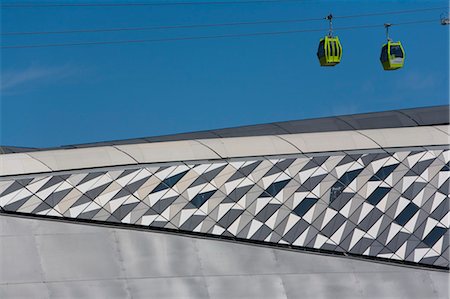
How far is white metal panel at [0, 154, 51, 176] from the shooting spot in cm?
3948

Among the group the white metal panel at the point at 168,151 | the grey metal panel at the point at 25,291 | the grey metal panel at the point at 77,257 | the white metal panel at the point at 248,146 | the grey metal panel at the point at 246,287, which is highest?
the white metal panel at the point at 168,151

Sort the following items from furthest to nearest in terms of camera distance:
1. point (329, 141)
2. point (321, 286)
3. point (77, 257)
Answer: point (329, 141) < point (321, 286) < point (77, 257)

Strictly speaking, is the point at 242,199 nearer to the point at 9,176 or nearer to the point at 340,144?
the point at 340,144

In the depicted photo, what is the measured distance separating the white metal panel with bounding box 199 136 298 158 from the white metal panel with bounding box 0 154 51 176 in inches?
277

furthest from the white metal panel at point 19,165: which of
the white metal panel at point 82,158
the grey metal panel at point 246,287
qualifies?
the grey metal panel at point 246,287

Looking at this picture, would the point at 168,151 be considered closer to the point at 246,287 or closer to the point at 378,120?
the point at 246,287

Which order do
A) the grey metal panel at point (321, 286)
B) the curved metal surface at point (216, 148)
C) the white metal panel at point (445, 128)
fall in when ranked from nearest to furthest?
the grey metal panel at point (321, 286) → the curved metal surface at point (216, 148) → the white metal panel at point (445, 128)

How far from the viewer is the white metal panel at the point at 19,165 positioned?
130ft

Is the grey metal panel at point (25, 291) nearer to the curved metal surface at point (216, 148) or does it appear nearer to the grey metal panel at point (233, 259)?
the curved metal surface at point (216, 148)

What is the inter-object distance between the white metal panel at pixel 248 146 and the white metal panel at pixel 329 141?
489 millimetres

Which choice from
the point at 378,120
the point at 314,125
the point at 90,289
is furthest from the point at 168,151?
the point at 378,120

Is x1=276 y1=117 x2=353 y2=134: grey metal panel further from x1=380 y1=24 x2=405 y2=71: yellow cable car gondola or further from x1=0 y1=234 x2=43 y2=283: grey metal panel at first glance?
x1=0 y1=234 x2=43 y2=283: grey metal panel

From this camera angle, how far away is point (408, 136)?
46.4 m

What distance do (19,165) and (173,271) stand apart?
6983 mm
